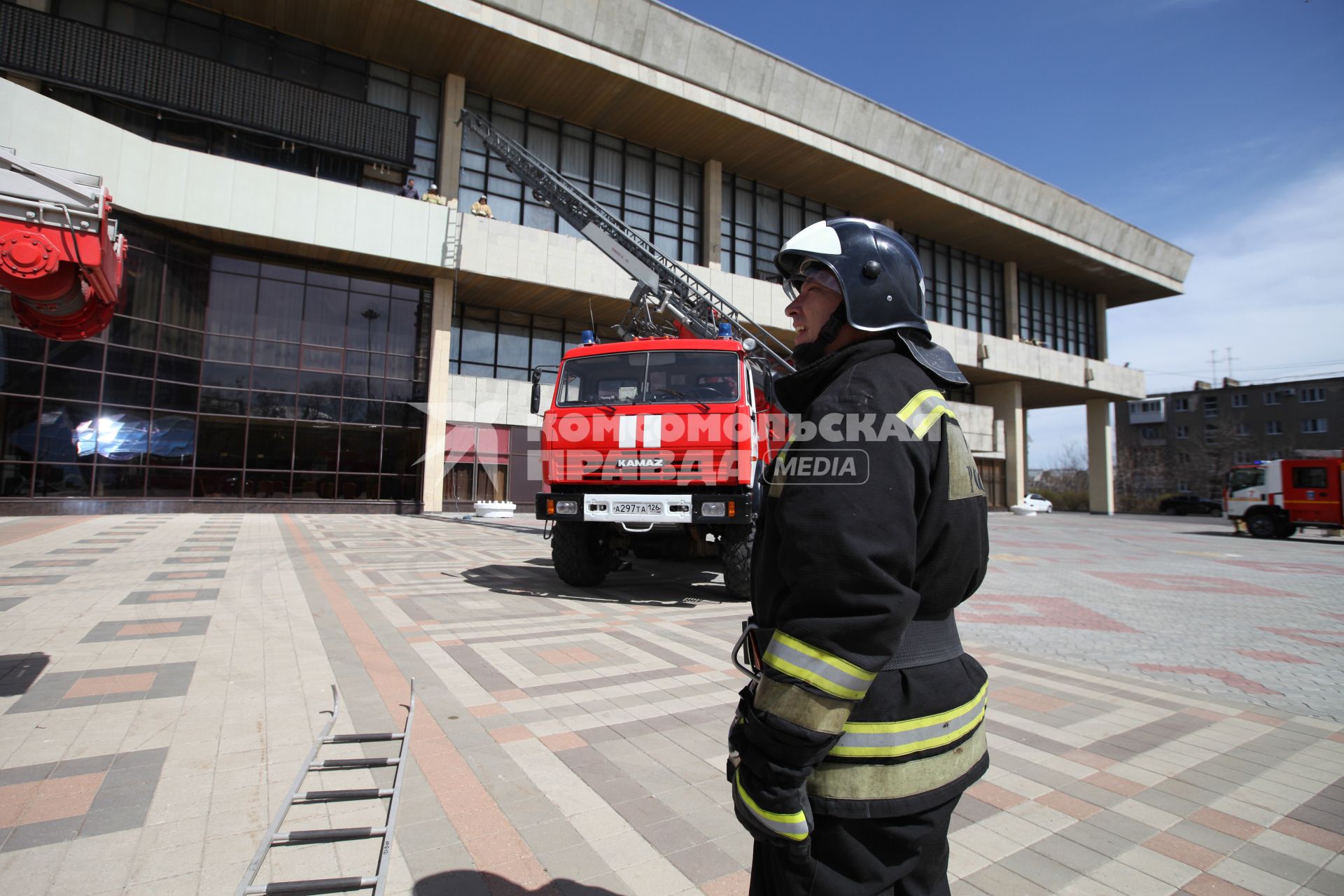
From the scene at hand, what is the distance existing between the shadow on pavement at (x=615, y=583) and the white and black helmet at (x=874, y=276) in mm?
6591

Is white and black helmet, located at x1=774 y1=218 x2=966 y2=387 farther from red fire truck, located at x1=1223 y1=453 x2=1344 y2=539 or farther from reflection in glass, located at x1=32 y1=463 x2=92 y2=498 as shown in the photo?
red fire truck, located at x1=1223 y1=453 x2=1344 y2=539

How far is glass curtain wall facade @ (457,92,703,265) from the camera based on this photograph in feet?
78.7

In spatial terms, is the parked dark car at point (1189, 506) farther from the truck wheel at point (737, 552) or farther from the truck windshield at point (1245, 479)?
the truck wheel at point (737, 552)

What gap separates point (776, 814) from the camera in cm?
132

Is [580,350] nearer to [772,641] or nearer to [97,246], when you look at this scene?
[97,246]

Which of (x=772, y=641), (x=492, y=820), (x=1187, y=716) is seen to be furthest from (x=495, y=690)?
(x=1187, y=716)

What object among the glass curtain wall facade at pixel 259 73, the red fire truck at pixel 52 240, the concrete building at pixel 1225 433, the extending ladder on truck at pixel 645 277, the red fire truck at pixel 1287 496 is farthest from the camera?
the concrete building at pixel 1225 433

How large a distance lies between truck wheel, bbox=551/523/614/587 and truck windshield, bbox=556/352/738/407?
5.29ft

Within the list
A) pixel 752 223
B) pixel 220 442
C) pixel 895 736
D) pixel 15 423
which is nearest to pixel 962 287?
pixel 752 223

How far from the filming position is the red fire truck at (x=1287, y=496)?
22.1 metres

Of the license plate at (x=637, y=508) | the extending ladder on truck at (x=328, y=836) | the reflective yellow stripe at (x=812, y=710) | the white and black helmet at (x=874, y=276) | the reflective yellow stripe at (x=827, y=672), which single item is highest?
the white and black helmet at (x=874, y=276)

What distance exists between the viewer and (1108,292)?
4419cm

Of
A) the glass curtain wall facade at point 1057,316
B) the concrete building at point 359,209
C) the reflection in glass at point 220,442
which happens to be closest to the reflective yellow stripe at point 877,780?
the concrete building at point 359,209

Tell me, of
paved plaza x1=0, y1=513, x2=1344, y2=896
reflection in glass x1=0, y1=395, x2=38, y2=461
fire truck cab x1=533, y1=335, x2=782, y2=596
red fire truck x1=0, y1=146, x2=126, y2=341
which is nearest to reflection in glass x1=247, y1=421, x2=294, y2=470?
reflection in glass x1=0, y1=395, x2=38, y2=461
